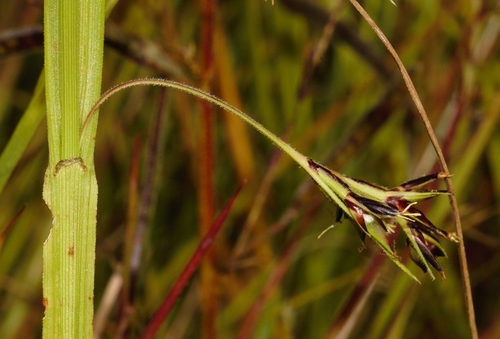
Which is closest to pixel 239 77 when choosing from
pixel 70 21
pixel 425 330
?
pixel 425 330

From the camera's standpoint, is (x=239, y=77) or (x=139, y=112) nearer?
(x=139, y=112)

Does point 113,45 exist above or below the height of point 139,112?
below

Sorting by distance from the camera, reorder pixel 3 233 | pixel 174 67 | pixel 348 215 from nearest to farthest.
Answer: pixel 348 215 < pixel 3 233 < pixel 174 67

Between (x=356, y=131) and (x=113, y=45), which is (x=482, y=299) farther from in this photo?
(x=113, y=45)

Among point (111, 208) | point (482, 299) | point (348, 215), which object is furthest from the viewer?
point (482, 299)

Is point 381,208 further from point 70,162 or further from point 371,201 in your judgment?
point 70,162

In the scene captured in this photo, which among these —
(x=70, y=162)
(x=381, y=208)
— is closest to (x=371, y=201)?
(x=381, y=208)

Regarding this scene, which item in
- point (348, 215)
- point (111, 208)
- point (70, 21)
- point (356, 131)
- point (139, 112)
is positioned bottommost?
point (348, 215)

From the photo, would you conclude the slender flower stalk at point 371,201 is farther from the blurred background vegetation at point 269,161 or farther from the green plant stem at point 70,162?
the blurred background vegetation at point 269,161

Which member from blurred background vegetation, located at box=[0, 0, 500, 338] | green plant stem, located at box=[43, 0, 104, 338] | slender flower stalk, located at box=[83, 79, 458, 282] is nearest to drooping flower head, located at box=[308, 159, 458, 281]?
slender flower stalk, located at box=[83, 79, 458, 282]

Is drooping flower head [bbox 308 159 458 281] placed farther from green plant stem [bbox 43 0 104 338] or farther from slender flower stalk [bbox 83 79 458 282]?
green plant stem [bbox 43 0 104 338]
